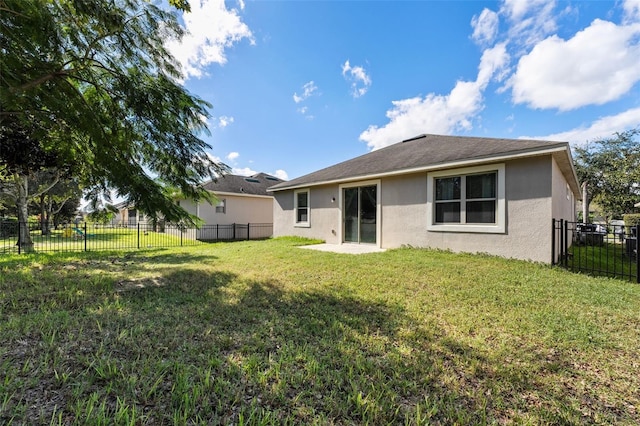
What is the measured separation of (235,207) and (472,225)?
13.8m

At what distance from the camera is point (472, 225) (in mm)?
7770

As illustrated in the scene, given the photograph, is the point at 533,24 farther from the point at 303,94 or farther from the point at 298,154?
the point at 298,154

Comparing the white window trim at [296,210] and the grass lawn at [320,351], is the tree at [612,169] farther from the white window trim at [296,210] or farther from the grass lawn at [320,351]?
the grass lawn at [320,351]

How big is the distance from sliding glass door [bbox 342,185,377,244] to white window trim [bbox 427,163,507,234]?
213cm

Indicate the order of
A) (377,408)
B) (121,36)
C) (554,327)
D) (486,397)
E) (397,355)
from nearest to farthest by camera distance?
(377,408) < (486,397) < (397,355) < (554,327) < (121,36)

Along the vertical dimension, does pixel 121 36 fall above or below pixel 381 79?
below

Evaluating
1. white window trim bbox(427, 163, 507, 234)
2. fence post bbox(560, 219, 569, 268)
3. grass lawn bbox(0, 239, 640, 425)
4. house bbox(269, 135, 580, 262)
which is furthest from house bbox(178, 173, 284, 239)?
fence post bbox(560, 219, 569, 268)

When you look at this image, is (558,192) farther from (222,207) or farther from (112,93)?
(222,207)

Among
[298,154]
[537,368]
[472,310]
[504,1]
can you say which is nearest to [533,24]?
[504,1]

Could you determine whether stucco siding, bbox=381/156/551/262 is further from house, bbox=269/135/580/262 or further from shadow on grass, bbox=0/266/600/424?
shadow on grass, bbox=0/266/600/424

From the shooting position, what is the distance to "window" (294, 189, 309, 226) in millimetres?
12745

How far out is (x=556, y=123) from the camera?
16.8 m

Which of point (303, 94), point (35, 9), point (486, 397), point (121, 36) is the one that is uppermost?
→ point (303, 94)

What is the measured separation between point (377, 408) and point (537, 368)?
1.65 meters
